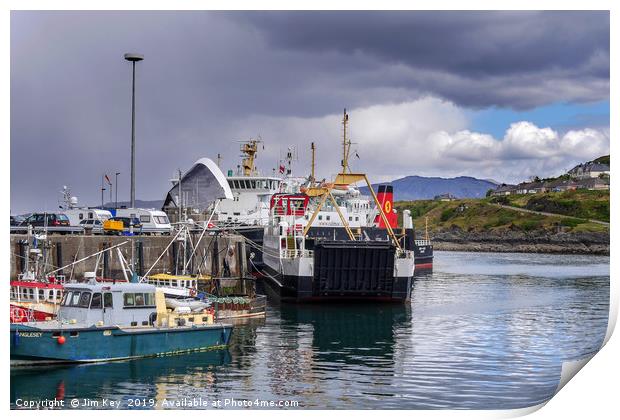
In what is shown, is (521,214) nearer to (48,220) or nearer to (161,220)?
(161,220)

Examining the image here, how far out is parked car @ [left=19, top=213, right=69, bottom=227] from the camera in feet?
137

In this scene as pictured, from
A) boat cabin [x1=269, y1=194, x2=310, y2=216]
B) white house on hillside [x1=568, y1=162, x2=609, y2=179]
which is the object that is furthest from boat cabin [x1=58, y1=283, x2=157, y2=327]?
white house on hillside [x1=568, y1=162, x2=609, y2=179]

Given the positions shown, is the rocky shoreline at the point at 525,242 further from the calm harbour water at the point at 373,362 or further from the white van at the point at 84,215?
the white van at the point at 84,215

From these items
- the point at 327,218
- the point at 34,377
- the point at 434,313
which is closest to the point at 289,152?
the point at 327,218

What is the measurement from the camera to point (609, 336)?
18250 mm

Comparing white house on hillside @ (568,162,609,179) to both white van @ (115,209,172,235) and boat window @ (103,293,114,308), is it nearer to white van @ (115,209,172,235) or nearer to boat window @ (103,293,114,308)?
white van @ (115,209,172,235)

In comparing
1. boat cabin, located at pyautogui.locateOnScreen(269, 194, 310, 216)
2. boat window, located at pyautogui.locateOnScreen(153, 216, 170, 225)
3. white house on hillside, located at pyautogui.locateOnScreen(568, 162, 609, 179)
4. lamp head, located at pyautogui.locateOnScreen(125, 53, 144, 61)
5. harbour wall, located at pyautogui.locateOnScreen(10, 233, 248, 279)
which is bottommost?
harbour wall, located at pyautogui.locateOnScreen(10, 233, 248, 279)

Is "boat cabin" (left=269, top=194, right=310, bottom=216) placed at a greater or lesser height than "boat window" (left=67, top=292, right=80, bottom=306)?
greater

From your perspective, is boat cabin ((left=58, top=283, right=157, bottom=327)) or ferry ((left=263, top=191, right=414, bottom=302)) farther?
ferry ((left=263, top=191, right=414, bottom=302))

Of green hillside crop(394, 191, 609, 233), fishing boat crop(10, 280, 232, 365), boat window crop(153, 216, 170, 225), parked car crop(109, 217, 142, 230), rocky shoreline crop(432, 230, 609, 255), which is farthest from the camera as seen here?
green hillside crop(394, 191, 609, 233)

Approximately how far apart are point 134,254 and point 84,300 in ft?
47.0

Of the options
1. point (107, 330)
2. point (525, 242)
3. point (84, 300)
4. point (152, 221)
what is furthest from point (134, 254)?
point (525, 242)

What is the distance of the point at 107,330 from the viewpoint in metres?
23.9

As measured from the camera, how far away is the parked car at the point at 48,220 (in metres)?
41.9
